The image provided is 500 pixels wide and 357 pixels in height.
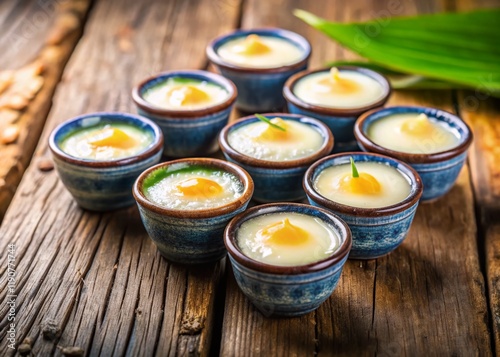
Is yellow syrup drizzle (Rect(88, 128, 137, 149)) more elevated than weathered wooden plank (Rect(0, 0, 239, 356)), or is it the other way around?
yellow syrup drizzle (Rect(88, 128, 137, 149))

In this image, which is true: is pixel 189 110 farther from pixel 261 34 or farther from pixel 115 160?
pixel 261 34

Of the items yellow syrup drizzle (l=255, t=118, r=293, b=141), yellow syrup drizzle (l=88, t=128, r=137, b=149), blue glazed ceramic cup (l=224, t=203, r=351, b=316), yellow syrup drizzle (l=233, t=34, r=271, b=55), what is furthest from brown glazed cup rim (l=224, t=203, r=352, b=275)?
yellow syrup drizzle (l=233, t=34, r=271, b=55)

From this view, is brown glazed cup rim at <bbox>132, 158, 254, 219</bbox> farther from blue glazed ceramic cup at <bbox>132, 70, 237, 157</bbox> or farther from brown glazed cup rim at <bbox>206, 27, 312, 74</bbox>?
brown glazed cup rim at <bbox>206, 27, 312, 74</bbox>

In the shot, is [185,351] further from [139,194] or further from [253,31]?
[253,31]

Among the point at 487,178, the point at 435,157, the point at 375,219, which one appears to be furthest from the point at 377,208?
the point at 487,178

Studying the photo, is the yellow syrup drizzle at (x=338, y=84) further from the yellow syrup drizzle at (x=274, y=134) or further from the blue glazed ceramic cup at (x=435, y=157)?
the yellow syrup drizzle at (x=274, y=134)

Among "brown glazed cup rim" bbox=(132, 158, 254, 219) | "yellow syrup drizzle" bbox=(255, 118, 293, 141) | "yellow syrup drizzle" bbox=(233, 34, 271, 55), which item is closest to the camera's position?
"brown glazed cup rim" bbox=(132, 158, 254, 219)
